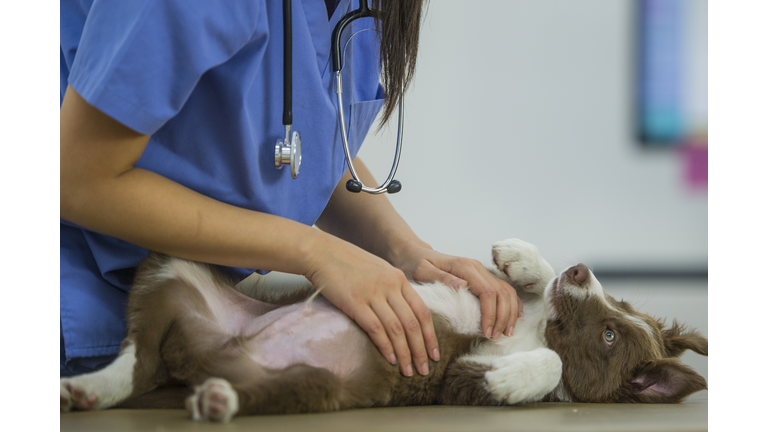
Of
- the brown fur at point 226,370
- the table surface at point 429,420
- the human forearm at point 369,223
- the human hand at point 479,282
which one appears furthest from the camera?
the human forearm at point 369,223

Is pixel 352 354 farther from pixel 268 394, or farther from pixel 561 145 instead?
pixel 561 145

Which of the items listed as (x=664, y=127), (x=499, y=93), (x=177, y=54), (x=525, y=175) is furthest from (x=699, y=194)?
(x=177, y=54)

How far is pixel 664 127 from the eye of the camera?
153 cm

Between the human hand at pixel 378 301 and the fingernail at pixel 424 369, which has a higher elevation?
the human hand at pixel 378 301

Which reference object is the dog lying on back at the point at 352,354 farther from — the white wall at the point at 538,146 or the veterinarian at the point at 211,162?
the white wall at the point at 538,146

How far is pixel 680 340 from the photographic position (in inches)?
44.9

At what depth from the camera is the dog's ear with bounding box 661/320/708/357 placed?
1104 mm

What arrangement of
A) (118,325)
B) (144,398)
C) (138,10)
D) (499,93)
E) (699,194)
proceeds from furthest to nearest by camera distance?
(499,93) < (699,194) < (118,325) < (144,398) < (138,10)

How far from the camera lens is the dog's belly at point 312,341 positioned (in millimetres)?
851

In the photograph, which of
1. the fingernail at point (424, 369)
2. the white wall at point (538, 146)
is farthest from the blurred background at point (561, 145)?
the fingernail at point (424, 369)

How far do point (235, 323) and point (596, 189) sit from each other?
1.36m

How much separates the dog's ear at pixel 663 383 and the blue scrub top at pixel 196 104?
78 cm

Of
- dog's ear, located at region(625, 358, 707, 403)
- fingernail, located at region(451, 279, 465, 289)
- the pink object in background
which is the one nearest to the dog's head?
dog's ear, located at region(625, 358, 707, 403)

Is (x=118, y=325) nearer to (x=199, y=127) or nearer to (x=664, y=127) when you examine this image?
(x=199, y=127)
